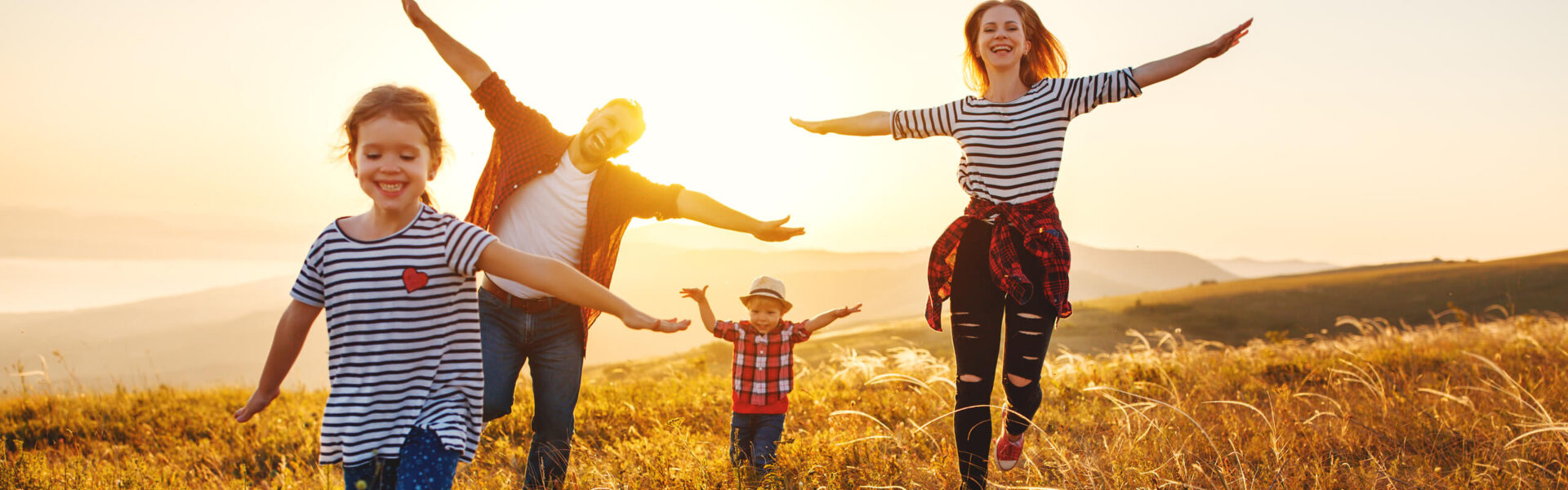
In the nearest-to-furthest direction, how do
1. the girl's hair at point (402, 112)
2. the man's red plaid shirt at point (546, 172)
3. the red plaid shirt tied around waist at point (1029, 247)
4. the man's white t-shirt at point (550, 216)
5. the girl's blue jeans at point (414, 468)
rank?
the girl's blue jeans at point (414, 468) → the girl's hair at point (402, 112) → the red plaid shirt tied around waist at point (1029, 247) → the man's white t-shirt at point (550, 216) → the man's red plaid shirt at point (546, 172)

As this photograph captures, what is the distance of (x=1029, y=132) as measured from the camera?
3.99 m

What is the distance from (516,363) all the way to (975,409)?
2374 millimetres

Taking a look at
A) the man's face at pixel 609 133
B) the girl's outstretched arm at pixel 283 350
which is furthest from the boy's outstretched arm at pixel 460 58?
the girl's outstretched arm at pixel 283 350

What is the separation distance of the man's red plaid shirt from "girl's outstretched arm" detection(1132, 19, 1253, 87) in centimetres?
251

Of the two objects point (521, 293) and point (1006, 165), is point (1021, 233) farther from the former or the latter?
point (521, 293)

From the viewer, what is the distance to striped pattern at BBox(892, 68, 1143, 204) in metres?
3.99

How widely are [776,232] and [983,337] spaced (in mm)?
1229

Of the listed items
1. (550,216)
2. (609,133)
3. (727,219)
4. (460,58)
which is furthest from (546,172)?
(727,219)

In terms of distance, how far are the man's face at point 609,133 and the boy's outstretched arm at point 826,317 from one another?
147 cm

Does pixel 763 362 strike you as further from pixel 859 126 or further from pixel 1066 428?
pixel 1066 428

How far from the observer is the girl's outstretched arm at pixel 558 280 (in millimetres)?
2816

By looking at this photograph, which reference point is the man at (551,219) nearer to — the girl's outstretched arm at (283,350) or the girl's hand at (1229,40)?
the girl's outstretched arm at (283,350)

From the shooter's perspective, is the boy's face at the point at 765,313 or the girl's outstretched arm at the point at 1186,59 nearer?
the girl's outstretched arm at the point at 1186,59

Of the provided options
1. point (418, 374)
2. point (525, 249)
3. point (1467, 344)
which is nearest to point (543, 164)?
point (525, 249)
